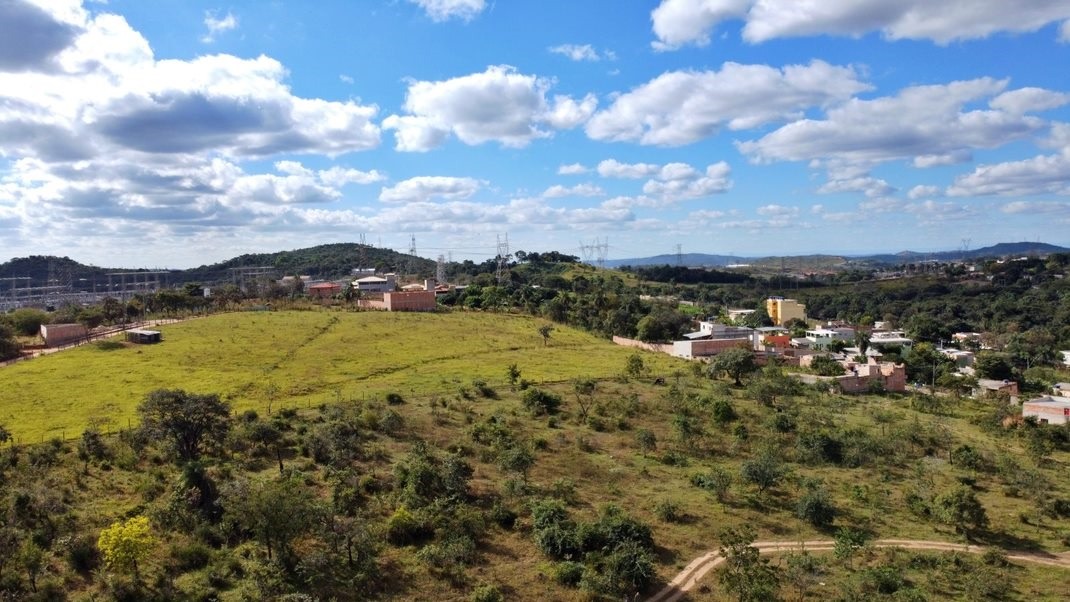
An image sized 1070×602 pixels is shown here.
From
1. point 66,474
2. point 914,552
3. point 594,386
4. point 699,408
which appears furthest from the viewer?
point 594,386

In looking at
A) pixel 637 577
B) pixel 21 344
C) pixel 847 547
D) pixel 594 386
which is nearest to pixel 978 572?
pixel 847 547

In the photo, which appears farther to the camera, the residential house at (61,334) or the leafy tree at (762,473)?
the residential house at (61,334)

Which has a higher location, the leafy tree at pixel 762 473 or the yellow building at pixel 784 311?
the yellow building at pixel 784 311

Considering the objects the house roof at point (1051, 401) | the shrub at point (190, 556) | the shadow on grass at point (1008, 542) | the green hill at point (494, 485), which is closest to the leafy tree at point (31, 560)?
the green hill at point (494, 485)

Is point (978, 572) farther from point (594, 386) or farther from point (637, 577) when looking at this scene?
point (594, 386)

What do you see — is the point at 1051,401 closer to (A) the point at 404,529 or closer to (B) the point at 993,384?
(B) the point at 993,384

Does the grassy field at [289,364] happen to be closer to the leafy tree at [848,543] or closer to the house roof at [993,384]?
the leafy tree at [848,543]
